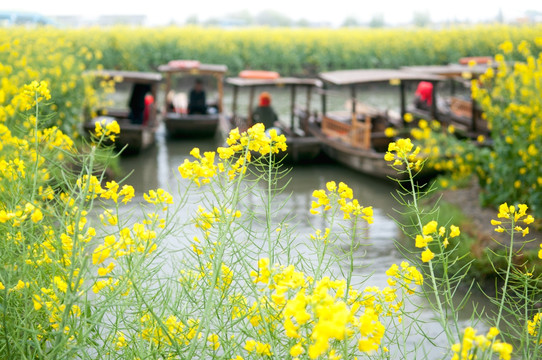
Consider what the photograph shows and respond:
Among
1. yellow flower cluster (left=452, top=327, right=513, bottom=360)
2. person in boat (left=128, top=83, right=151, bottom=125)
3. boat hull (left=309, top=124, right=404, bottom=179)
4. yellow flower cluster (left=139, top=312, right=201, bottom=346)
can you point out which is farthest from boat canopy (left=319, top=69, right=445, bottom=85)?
yellow flower cluster (left=452, top=327, right=513, bottom=360)

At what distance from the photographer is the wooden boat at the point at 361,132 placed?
1103 centimetres

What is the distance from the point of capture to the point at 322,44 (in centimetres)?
2900

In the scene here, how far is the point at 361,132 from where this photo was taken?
38.2 feet

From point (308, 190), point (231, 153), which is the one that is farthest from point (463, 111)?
point (231, 153)

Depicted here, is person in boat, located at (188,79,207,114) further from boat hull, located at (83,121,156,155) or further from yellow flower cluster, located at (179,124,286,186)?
yellow flower cluster, located at (179,124,286,186)

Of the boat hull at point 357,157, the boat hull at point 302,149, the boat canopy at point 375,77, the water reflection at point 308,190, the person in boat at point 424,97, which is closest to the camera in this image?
the water reflection at point 308,190

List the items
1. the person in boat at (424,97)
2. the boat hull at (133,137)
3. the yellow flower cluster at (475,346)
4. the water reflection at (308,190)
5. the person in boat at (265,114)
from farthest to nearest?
the person in boat at (424,97) → the person in boat at (265,114) → the boat hull at (133,137) → the water reflection at (308,190) → the yellow flower cluster at (475,346)

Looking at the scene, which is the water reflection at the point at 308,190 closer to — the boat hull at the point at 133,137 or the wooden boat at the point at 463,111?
the boat hull at the point at 133,137

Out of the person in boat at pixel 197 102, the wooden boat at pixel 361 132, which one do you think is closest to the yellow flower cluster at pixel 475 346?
the wooden boat at pixel 361 132

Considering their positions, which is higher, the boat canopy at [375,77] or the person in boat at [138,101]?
the boat canopy at [375,77]

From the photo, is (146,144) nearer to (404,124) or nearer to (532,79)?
(404,124)

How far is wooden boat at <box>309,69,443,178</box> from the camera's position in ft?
36.2

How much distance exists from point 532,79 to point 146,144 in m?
7.66

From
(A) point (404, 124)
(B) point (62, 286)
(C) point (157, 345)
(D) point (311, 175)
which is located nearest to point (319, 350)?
(B) point (62, 286)
